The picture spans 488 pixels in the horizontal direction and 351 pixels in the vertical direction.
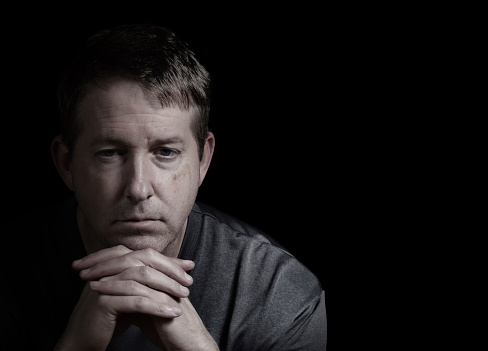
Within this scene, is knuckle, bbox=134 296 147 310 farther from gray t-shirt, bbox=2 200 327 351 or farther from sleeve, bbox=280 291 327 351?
sleeve, bbox=280 291 327 351

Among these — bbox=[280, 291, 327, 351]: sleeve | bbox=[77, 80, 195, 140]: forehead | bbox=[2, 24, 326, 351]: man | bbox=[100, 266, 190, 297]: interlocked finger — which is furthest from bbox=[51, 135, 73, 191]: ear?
bbox=[280, 291, 327, 351]: sleeve

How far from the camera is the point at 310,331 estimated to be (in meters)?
3.57

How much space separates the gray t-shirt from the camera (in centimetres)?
348

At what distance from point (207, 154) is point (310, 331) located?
2.77ft

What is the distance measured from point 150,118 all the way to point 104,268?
0.56 meters

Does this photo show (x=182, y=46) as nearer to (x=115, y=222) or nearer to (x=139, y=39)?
(x=139, y=39)

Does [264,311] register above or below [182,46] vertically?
below

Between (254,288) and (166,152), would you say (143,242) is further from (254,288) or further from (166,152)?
(254,288)

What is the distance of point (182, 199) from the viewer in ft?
10.7

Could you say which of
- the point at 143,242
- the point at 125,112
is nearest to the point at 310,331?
the point at 143,242

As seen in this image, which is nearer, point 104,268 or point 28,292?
point 104,268

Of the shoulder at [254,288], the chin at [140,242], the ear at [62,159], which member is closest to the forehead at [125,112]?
the ear at [62,159]

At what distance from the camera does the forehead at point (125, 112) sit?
3111mm

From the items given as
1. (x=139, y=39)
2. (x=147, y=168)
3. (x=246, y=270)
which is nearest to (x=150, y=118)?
(x=147, y=168)
